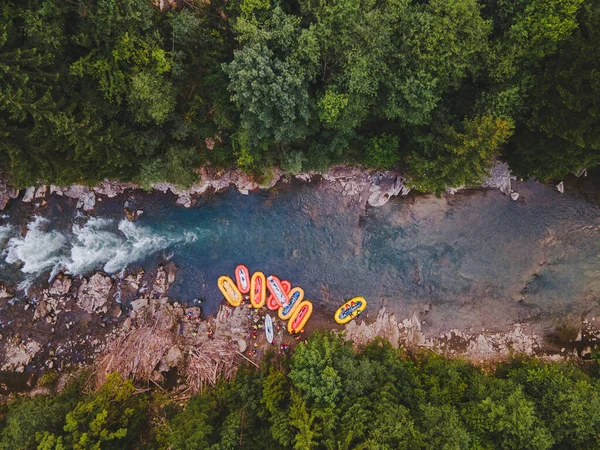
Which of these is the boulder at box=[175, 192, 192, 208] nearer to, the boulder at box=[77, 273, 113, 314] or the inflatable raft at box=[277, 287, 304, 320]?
the boulder at box=[77, 273, 113, 314]

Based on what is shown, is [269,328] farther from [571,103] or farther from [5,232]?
[571,103]

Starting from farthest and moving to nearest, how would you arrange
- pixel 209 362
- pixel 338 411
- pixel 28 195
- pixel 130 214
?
pixel 130 214 → pixel 209 362 → pixel 28 195 → pixel 338 411

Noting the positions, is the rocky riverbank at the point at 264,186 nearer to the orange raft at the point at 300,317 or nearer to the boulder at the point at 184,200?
the boulder at the point at 184,200

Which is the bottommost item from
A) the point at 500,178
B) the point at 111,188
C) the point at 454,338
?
the point at 454,338

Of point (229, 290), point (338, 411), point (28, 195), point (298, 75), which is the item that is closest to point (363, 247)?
point (229, 290)

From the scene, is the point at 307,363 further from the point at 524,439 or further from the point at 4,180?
the point at 4,180

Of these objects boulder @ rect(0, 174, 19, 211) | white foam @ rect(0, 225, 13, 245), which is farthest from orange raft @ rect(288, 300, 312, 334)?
boulder @ rect(0, 174, 19, 211)
